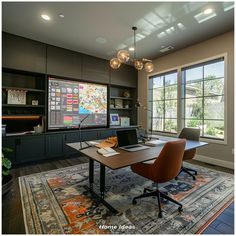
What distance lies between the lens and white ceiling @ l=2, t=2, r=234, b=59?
2404 mm

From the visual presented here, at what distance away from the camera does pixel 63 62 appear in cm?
394

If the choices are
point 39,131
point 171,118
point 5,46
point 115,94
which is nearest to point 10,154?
point 39,131

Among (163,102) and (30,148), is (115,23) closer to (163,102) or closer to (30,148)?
(163,102)

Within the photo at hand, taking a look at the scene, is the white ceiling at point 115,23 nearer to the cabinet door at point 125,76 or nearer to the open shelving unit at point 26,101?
the open shelving unit at point 26,101

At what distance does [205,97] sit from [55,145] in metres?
4.06

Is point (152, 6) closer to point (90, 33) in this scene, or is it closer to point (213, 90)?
point (90, 33)

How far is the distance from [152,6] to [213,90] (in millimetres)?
2456

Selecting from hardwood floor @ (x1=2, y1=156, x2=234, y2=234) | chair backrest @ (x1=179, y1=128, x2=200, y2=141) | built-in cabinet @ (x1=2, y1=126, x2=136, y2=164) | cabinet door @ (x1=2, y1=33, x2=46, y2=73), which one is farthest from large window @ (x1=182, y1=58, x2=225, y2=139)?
cabinet door @ (x1=2, y1=33, x2=46, y2=73)

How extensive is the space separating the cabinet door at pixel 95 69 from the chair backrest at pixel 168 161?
3403 millimetres

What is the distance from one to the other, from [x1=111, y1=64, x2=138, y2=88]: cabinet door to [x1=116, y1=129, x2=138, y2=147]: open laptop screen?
299 centimetres

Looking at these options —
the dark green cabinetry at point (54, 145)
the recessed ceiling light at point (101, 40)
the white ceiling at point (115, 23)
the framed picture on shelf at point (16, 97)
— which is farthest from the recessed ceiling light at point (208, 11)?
the framed picture on shelf at point (16, 97)

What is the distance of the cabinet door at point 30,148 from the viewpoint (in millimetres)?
3307

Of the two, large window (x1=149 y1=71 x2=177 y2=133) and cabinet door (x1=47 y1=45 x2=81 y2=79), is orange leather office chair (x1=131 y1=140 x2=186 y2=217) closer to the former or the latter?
large window (x1=149 y1=71 x2=177 y2=133)

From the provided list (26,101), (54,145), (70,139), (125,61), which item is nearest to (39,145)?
(54,145)
